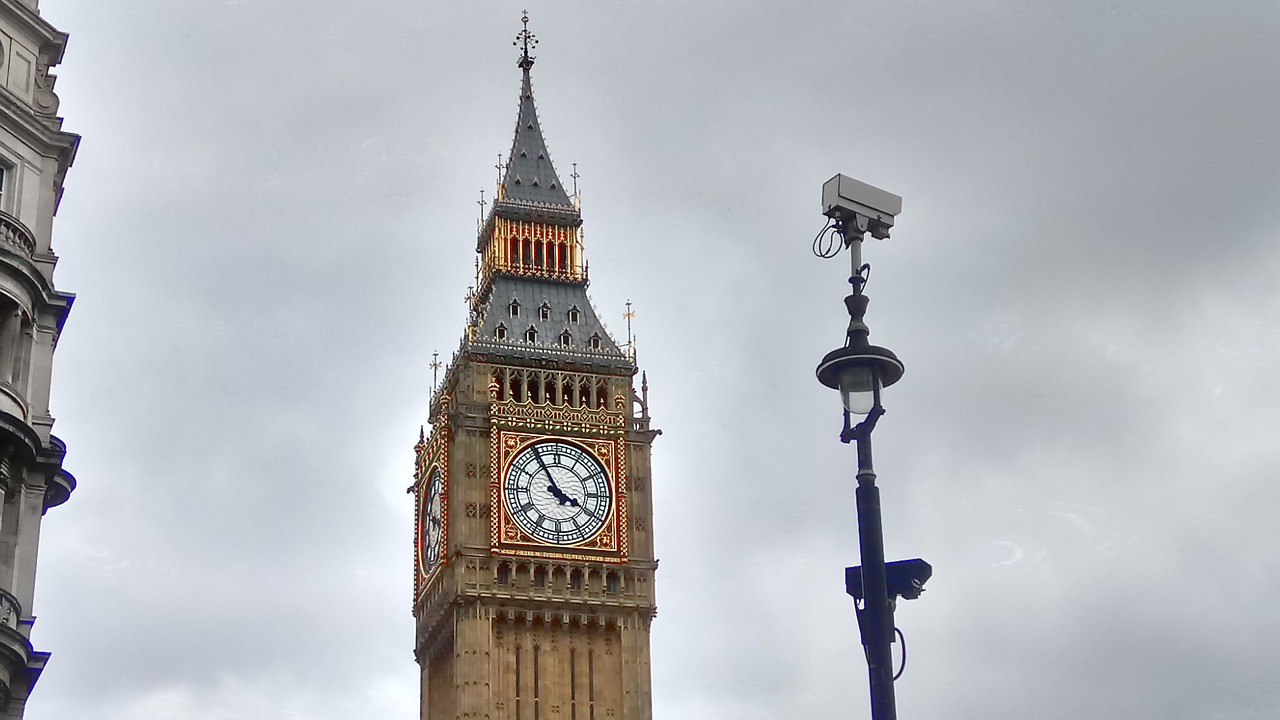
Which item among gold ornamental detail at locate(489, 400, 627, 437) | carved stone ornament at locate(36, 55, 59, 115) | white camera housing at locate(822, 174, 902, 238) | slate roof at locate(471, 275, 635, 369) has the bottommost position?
white camera housing at locate(822, 174, 902, 238)

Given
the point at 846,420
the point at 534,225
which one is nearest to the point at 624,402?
the point at 534,225

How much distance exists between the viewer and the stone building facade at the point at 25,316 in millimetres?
44844

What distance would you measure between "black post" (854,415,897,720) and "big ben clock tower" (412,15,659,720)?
7361cm

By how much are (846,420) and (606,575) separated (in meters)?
75.4

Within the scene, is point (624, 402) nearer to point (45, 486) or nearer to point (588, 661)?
point (588, 661)

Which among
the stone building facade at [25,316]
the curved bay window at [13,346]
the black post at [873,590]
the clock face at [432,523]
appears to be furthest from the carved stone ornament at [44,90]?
the clock face at [432,523]

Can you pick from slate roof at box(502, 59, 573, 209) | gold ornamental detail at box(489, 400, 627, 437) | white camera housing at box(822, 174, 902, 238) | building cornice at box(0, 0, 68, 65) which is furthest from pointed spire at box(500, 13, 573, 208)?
white camera housing at box(822, 174, 902, 238)

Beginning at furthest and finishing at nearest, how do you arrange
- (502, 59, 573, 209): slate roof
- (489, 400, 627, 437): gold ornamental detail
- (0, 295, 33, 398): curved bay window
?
1. (502, 59, 573, 209): slate roof
2. (489, 400, 627, 437): gold ornamental detail
3. (0, 295, 33, 398): curved bay window

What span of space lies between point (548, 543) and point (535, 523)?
1.21 m

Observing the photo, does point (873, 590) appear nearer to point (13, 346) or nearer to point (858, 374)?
point (858, 374)

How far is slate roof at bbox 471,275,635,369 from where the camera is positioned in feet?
351

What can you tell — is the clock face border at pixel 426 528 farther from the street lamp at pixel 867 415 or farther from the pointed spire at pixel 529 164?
the street lamp at pixel 867 415

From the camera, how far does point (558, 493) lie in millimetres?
103438

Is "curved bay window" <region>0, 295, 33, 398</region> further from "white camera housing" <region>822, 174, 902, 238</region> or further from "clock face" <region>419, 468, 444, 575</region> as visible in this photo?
"clock face" <region>419, 468, 444, 575</region>
